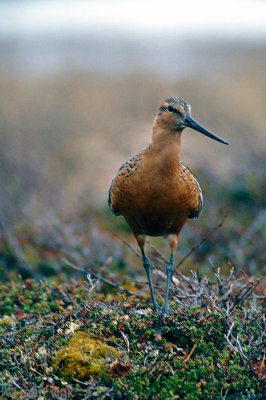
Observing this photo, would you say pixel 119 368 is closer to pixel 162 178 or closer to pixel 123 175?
pixel 162 178

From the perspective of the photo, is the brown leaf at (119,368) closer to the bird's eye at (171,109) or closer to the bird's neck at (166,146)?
the bird's neck at (166,146)

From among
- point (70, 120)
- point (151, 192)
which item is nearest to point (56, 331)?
point (151, 192)

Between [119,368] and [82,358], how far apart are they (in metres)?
0.31

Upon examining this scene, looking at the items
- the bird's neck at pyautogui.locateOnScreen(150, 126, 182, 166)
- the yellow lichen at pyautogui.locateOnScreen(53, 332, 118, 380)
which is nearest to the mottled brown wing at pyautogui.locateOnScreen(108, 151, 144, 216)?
the bird's neck at pyautogui.locateOnScreen(150, 126, 182, 166)

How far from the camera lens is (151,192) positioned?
4.64m

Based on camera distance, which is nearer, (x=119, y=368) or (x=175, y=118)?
(x=119, y=368)

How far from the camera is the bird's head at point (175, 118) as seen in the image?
4.67 m

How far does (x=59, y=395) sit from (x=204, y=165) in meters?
7.59

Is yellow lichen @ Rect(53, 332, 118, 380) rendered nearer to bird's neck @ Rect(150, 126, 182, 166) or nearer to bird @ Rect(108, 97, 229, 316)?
bird @ Rect(108, 97, 229, 316)

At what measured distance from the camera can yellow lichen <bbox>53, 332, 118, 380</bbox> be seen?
12.6ft

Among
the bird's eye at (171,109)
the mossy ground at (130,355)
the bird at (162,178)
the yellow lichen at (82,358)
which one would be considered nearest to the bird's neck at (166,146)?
the bird at (162,178)

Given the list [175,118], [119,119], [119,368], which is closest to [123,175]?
[175,118]

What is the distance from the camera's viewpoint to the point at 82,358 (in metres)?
3.87

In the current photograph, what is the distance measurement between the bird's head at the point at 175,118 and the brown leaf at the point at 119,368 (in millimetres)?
2211
